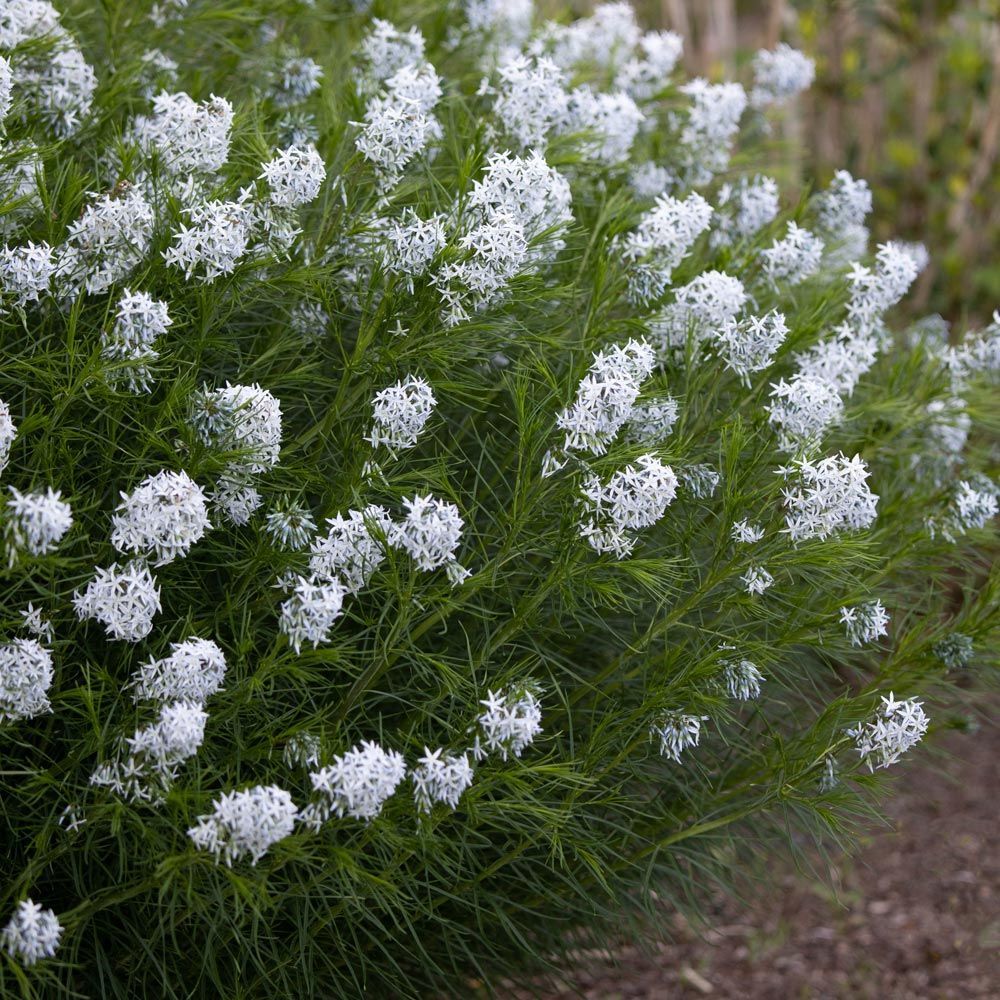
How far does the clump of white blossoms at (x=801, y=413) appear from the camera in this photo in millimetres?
2871

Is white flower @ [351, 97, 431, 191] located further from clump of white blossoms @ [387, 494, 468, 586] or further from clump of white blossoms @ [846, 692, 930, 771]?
clump of white blossoms @ [846, 692, 930, 771]

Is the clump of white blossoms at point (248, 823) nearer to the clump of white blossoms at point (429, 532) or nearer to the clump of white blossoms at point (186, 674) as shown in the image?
the clump of white blossoms at point (186, 674)

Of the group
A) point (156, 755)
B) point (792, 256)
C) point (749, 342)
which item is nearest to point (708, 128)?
point (792, 256)

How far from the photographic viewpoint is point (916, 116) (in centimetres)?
628

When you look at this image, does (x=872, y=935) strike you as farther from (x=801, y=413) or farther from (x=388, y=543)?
(x=388, y=543)

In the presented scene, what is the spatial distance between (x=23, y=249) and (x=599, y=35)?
270 centimetres

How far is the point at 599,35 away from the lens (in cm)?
463

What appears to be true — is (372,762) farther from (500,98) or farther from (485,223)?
(500,98)

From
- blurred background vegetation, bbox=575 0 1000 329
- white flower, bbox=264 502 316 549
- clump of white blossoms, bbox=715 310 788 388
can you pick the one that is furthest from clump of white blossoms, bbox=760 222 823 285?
blurred background vegetation, bbox=575 0 1000 329

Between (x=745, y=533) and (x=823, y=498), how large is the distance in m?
0.18

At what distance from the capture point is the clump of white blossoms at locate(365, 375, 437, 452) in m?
2.55

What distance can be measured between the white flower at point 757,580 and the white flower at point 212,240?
121 centimetres

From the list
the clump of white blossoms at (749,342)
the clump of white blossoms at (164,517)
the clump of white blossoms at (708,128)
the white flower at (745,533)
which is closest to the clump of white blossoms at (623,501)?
the white flower at (745,533)

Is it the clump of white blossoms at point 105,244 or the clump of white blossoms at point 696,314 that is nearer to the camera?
the clump of white blossoms at point 105,244
